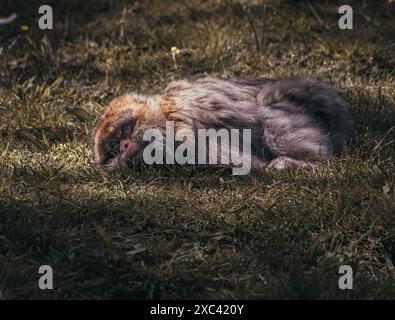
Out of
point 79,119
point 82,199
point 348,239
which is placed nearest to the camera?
point 348,239

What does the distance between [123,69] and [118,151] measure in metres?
1.91

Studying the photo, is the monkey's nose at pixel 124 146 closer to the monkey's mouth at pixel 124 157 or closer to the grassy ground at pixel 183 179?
the monkey's mouth at pixel 124 157

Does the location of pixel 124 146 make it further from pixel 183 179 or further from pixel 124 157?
pixel 183 179

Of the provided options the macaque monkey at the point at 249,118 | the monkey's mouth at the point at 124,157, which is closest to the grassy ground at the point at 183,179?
the monkey's mouth at the point at 124,157

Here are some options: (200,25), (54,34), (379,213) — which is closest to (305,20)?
(200,25)

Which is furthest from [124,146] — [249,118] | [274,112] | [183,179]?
[274,112]

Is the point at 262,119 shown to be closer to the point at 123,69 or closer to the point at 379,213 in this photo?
the point at 379,213

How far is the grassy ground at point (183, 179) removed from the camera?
489 cm

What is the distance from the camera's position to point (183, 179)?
5980 millimetres

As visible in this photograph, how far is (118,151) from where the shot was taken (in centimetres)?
633

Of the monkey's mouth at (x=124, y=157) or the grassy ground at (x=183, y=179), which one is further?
the monkey's mouth at (x=124, y=157)

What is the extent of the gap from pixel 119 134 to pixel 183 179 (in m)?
0.72

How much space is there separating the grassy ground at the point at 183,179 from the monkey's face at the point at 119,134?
20 centimetres

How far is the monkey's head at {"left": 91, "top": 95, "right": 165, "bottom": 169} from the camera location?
20.5 ft
